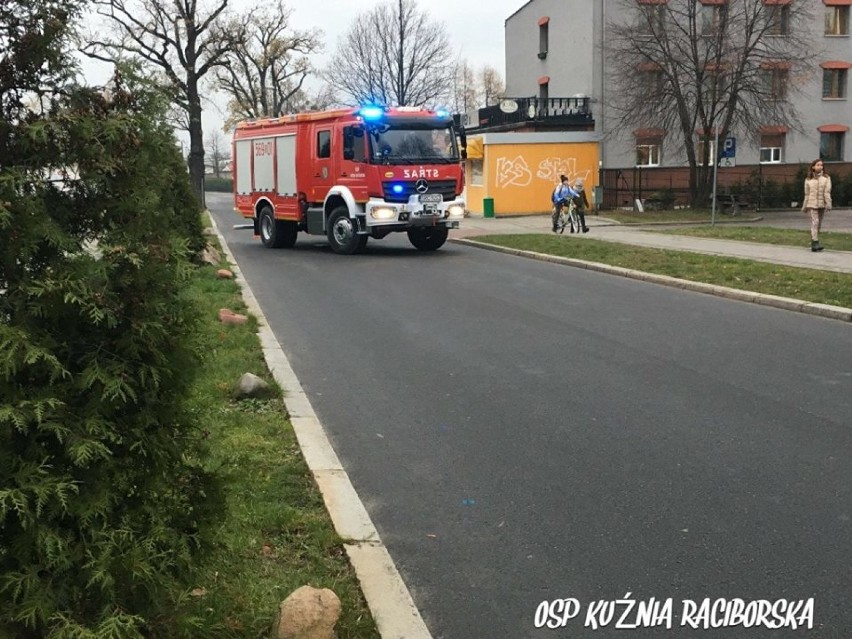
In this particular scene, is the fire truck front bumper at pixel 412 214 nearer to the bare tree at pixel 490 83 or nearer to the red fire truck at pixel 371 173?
the red fire truck at pixel 371 173

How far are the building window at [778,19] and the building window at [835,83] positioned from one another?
446 centimetres

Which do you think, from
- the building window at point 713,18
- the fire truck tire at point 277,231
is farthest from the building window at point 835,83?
the fire truck tire at point 277,231

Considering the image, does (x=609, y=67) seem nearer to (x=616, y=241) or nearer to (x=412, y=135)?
(x=616, y=241)

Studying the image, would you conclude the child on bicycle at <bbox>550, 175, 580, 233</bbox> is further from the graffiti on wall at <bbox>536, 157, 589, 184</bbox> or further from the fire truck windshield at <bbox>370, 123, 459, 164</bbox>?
the graffiti on wall at <bbox>536, 157, 589, 184</bbox>

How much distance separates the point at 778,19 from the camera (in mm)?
39375

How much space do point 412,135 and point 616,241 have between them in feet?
19.1

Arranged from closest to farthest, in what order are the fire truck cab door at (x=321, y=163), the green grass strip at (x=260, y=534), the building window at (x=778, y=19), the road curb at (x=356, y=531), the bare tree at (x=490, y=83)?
the green grass strip at (x=260, y=534) < the road curb at (x=356, y=531) < the fire truck cab door at (x=321, y=163) < the building window at (x=778, y=19) < the bare tree at (x=490, y=83)

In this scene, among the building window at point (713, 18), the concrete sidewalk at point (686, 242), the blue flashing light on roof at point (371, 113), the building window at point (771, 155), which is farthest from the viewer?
the building window at point (771, 155)

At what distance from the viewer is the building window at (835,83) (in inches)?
1740

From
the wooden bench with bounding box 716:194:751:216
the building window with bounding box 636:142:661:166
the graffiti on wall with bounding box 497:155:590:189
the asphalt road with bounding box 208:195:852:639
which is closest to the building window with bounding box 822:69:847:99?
the building window with bounding box 636:142:661:166

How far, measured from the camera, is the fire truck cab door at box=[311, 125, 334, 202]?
2059cm

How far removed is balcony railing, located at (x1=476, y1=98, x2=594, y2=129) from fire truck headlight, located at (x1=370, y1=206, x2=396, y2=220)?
68.8ft

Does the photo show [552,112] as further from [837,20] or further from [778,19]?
[837,20]

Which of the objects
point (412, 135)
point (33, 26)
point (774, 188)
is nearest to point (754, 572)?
point (33, 26)
